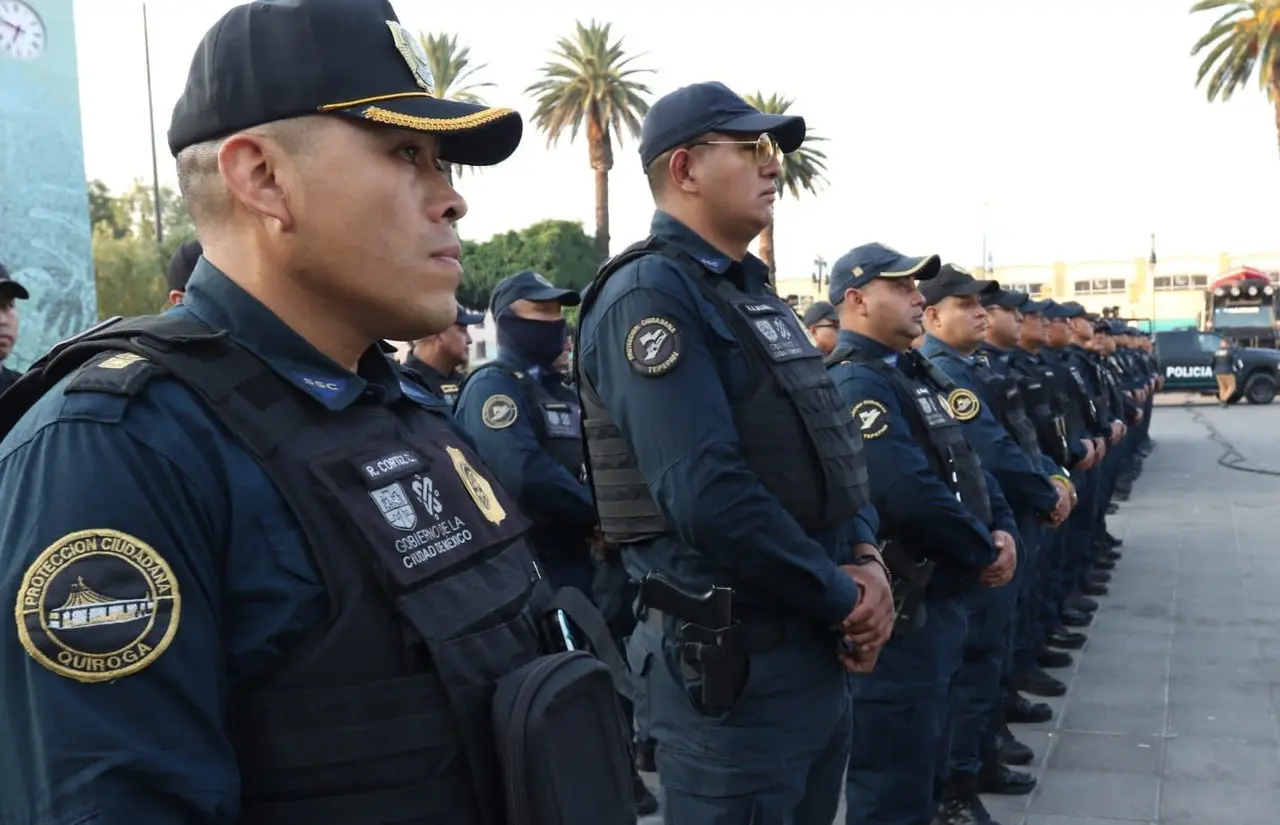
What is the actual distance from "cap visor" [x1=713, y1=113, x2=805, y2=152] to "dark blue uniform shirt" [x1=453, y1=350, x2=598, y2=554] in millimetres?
1919

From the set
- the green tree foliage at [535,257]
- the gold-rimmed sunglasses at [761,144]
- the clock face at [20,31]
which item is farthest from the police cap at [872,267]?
the green tree foliage at [535,257]

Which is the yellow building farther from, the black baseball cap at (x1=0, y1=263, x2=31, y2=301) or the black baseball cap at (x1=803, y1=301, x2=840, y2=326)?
the black baseball cap at (x1=0, y1=263, x2=31, y2=301)

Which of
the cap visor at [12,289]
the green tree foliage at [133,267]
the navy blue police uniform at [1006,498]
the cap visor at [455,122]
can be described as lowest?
the navy blue police uniform at [1006,498]

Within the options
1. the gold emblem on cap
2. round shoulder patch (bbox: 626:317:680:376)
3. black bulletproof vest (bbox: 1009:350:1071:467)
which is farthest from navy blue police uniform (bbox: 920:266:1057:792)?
the gold emblem on cap

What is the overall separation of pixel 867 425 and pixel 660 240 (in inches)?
46.1

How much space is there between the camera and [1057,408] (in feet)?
24.3

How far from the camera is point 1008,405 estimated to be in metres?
5.65

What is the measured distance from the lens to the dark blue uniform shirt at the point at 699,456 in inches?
95.2

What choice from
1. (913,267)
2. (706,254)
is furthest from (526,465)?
(706,254)

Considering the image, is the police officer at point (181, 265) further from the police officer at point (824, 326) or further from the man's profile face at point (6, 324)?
the police officer at point (824, 326)

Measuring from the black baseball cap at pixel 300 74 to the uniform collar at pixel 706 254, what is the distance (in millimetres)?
1516

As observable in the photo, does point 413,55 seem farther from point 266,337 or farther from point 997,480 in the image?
point 997,480

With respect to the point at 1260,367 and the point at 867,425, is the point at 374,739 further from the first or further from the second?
the point at 1260,367

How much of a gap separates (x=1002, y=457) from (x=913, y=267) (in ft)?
4.80
